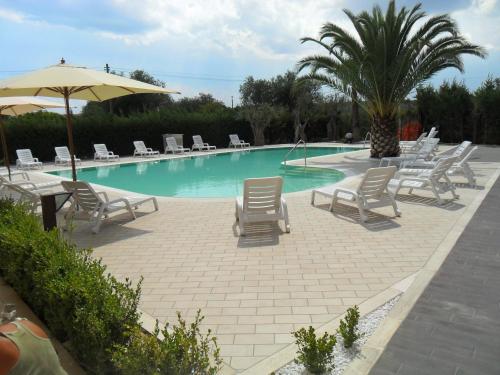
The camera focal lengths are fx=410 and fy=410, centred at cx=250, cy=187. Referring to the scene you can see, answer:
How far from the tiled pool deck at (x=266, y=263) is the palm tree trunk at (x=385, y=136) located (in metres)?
7.72

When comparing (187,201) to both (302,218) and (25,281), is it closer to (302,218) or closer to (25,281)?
(302,218)

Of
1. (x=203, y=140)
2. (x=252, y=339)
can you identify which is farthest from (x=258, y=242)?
(x=203, y=140)

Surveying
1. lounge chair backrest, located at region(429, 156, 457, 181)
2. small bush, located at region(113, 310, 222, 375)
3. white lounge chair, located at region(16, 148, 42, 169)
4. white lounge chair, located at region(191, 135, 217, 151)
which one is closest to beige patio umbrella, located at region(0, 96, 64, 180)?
white lounge chair, located at region(16, 148, 42, 169)

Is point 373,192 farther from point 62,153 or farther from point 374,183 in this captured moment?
point 62,153

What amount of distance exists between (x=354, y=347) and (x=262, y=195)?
3410 mm

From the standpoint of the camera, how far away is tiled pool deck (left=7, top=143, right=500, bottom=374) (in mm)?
3521

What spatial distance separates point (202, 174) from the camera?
632 inches

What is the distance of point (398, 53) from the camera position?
1431 centimetres

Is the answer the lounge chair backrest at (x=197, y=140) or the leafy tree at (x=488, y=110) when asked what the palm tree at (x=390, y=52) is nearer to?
the leafy tree at (x=488, y=110)

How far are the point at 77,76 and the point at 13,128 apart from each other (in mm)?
15115

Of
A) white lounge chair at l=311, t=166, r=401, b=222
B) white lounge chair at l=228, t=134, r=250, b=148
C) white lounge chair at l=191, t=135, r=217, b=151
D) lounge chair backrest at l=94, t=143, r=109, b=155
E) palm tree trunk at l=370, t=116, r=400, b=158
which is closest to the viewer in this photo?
white lounge chair at l=311, t=166, r=401, b=222

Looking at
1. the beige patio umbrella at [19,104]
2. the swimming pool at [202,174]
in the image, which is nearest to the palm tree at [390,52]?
the swimming pool at [202,174]

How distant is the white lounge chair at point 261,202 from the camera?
6.12 metres

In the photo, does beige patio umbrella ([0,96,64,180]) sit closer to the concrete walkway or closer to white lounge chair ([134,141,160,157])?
white lounge chair ([134,141,160,157])
